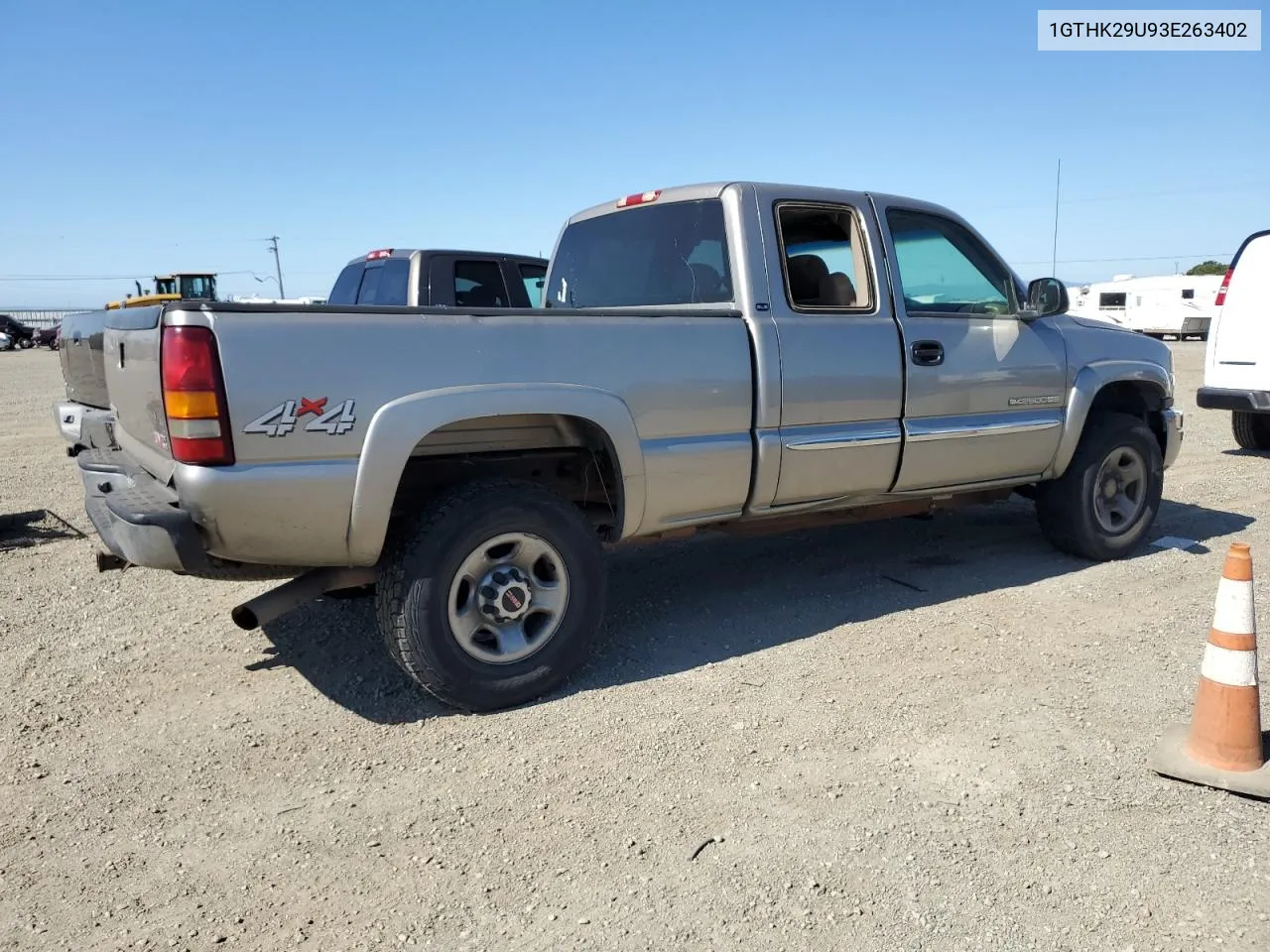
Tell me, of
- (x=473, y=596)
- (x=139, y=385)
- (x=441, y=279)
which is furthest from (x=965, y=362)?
(x=441, y=279)

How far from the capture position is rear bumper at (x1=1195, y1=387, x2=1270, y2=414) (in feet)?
29.7

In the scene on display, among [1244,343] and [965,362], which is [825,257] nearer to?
[965,362]

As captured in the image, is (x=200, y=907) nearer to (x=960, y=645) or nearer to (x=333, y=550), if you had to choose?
(x=333, y=550)

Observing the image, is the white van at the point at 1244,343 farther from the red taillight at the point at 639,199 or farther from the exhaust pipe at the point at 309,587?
the exhaust pipe at the point at 309,587

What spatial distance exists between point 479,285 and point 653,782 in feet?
22.7

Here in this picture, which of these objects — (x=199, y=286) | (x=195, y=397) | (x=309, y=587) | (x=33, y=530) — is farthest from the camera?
(x=199, y=286)

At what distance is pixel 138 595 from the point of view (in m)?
5.08

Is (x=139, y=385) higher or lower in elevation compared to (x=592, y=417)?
higher

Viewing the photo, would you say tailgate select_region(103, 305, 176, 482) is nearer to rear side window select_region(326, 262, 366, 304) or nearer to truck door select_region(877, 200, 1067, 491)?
truck door select_region(877, 200, 1067, 491)

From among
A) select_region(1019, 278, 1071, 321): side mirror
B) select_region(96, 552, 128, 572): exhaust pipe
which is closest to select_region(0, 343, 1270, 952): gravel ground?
select_region(96, 552, 128, 572): exhaust pipe

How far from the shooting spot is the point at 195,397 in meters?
3.07

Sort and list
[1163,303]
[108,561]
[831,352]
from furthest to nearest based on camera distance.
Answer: [1163,303]
[831,352]
[108,561]

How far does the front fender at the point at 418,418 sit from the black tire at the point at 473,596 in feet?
0.53

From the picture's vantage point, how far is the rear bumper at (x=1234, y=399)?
9.05m
